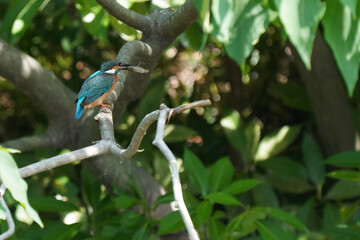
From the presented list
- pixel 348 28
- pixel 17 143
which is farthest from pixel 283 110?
pixel 348 28

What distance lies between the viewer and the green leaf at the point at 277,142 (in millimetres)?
3516

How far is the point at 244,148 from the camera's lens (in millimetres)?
3549

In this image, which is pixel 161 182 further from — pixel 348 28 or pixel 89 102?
pixel 348 28

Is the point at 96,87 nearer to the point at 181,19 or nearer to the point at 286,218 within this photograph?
the point at 181,19

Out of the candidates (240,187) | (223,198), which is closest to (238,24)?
(223,198)

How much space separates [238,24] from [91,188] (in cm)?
174

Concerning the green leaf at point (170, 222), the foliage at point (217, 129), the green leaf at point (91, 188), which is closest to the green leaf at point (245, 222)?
the foliage at point (217, 129)

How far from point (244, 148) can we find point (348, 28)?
7.45ft

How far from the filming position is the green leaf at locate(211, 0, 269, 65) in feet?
4.09

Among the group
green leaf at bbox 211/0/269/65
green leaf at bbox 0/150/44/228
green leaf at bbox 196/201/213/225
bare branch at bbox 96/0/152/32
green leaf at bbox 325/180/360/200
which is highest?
green leaf at bbox 211/0/269/65

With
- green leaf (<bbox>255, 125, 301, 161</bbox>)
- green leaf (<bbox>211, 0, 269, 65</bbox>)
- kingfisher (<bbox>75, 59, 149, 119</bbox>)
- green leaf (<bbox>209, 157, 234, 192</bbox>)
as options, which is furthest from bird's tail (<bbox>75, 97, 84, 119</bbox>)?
green leaf (<bbox>255, 125, 301, 161</bbox>)

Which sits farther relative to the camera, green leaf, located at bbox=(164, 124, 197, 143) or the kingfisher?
Result: green leaf, located at bbox=(164, 124, 197, 143)

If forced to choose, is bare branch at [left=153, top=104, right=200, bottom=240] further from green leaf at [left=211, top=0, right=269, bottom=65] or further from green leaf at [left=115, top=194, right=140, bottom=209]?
green leaf at [left=115, top=194, right=140, bottom=209]

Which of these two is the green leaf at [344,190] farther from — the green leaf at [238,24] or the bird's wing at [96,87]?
the green leaf at [238,24]
